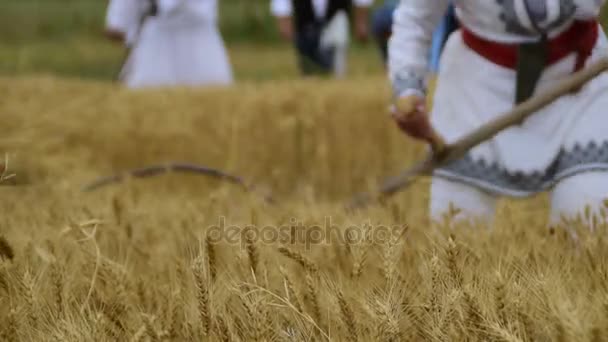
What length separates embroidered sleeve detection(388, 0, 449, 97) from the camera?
1.43 meters

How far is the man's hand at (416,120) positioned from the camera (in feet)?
4.49

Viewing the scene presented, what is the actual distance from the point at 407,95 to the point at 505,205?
8.3 inches

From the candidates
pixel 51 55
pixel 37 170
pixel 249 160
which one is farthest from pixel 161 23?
pixel 51 55

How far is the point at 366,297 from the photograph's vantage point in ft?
3.28

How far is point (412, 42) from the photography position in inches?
57.0

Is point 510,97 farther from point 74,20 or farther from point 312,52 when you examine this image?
point 74,20

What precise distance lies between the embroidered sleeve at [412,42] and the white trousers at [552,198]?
17 cm

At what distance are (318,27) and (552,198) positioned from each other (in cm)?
401

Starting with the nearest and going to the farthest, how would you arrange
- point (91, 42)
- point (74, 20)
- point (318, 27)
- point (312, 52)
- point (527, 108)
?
point (527, 108)
point (318, 27)
point (312, 52)
point (91, 42)
point (74, 20)

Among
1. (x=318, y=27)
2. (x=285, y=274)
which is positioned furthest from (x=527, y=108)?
(x=318, y=27)

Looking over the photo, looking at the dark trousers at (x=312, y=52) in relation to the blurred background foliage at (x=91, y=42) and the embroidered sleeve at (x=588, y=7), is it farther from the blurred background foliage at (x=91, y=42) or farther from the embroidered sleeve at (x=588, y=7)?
the embroidered sleeve at (x=588, y=7)

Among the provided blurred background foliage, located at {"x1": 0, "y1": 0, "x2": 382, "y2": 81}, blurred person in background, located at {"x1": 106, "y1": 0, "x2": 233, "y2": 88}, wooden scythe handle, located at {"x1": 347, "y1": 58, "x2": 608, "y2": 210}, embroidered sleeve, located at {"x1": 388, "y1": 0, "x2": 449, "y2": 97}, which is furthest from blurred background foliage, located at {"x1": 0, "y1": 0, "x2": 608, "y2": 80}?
wooden scythe handle, located at {"x1": 347, "y1": 58, "x2": 608, "y2": 210}

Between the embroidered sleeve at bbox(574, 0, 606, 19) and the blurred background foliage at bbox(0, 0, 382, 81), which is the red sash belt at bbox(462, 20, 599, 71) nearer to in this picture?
the embroidered sleeve at bbox(574, 0, 606, 19)

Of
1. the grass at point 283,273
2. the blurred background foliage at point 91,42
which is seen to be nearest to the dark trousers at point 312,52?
the blurred background foliage at point 91,42
